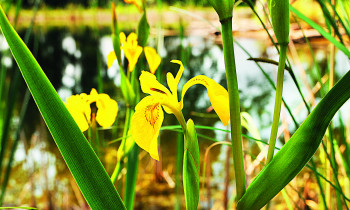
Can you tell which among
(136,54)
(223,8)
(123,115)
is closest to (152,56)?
(136,54)

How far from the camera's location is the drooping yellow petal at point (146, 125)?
0.30 m

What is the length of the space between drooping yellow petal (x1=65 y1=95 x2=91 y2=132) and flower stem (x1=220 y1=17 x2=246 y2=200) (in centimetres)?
17

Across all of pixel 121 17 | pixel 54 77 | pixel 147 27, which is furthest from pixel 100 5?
pixel 147 27

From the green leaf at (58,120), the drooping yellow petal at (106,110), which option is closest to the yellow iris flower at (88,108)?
the drooping yellow petal at (106,110)

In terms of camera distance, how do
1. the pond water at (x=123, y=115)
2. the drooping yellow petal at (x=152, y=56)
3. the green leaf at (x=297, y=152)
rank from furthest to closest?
1. the pond water at (x=123, y=115)
2. the drooping yellow petal at (x=152, y=56)
3. the green leaf at (x=297, y=152)

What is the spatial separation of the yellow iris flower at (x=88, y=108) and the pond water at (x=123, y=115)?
0.34 feet

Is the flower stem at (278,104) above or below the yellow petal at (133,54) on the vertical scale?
below

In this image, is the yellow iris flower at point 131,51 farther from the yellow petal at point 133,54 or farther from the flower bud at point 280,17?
the flower bud at point 280,17

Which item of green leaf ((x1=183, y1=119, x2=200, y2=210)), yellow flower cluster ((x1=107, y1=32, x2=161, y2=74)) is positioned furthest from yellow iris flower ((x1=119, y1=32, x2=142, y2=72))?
green leaf ((x1=183, y1=119, x2=200, y2=210))

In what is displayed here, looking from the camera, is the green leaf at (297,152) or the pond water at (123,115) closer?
the green leaf at (297,152)

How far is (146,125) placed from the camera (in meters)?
0.30

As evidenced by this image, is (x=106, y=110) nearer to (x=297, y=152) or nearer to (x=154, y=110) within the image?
(x=154, y=110)

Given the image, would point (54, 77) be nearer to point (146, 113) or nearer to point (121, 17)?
point (146, 113)

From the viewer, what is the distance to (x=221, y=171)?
6.66ft
